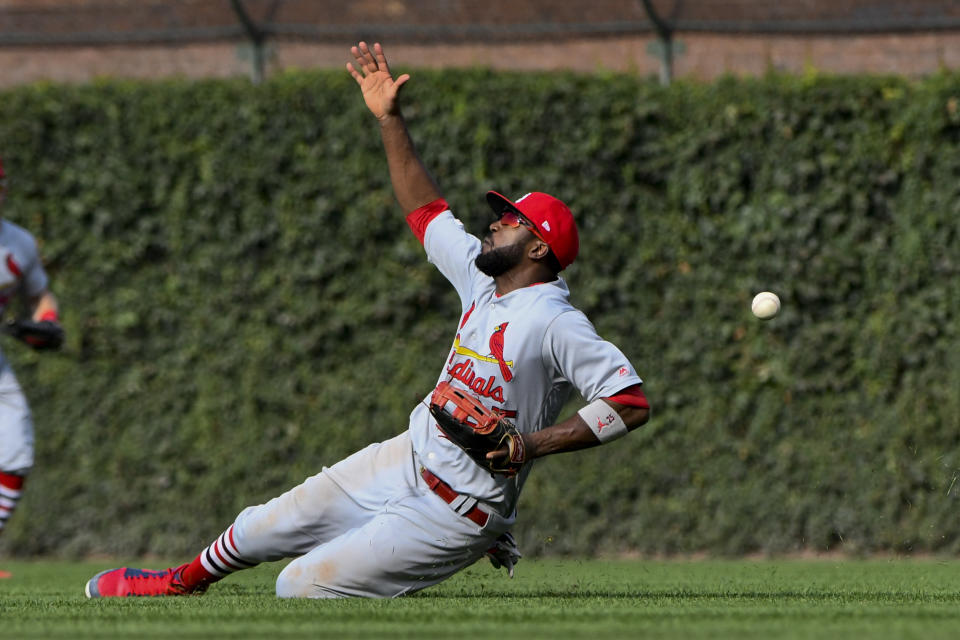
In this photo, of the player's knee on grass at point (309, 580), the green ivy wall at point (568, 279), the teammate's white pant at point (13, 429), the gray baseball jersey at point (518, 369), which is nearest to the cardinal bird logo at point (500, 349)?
the gray baseball jersey at point (518, 369)

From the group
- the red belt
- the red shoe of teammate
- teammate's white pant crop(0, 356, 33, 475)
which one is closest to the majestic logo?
the red belt

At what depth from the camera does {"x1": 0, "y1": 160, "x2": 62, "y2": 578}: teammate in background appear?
6988 mm

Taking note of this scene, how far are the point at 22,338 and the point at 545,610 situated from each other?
3.99 metres

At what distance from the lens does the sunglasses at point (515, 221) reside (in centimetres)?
524

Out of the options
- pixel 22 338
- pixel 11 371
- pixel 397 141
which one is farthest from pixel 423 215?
pixel 11 371

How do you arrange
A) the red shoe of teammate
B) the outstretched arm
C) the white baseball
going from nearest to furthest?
the red shoe of teammate, the outstretched arm, the white baseball

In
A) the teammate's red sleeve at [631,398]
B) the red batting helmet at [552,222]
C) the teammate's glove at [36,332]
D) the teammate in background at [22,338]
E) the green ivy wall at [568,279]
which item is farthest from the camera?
the green ivy wall at [568,279]

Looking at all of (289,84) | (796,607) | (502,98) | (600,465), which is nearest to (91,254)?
(289,84)

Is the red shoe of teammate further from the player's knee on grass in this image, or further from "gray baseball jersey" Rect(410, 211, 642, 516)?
"gray baseball jersey" Rect(410, 211, 642, 516)

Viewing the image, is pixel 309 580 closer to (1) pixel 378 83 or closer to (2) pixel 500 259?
(2) pixel 500 259

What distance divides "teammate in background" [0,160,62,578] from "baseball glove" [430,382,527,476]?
324cm

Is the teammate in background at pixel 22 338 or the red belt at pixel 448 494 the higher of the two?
the teammate in background at pixel 22 338

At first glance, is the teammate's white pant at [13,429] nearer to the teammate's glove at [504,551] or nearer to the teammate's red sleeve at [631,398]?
the teammate's glove at [504,551]

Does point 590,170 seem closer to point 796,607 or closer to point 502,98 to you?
point 502,98
